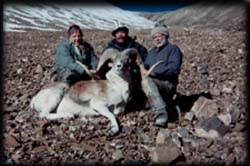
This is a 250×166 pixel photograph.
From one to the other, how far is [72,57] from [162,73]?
97cm

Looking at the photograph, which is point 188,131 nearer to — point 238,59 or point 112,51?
point 112,51

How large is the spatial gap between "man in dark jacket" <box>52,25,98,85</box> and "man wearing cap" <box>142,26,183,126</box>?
0.73 metres

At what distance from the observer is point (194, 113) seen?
595cm

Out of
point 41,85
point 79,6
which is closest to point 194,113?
point 79,6

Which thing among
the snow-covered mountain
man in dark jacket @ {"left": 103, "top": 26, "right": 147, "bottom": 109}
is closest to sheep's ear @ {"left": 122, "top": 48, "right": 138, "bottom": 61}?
man in dark jacket @ {"left": 103, "top": 26, "right": 147, "bottom": 109}

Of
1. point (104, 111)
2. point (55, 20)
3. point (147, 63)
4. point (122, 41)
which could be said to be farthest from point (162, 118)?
point (55, 20)

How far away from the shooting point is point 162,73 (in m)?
5.82

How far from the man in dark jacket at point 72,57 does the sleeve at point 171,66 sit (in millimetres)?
784

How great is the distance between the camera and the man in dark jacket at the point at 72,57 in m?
5.95

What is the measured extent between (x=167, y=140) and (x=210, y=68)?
3344 millimetres

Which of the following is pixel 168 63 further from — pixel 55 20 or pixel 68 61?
pixel 55 20

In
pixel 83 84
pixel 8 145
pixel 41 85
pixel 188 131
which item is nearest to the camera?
pixel 8 145

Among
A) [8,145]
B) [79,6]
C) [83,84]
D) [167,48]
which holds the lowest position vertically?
[8,145]

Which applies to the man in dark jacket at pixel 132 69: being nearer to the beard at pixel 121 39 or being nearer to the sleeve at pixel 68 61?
the beard at pixel 121 39
